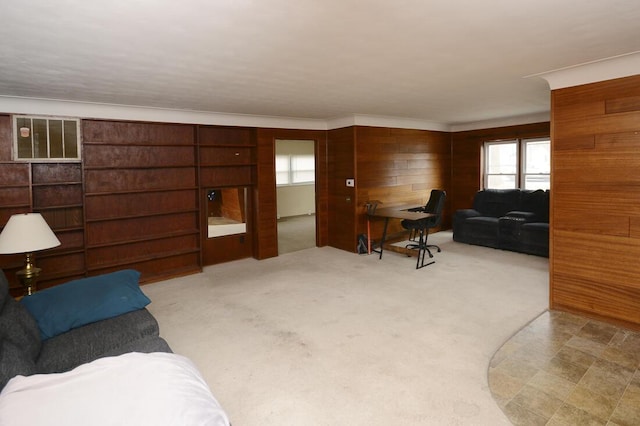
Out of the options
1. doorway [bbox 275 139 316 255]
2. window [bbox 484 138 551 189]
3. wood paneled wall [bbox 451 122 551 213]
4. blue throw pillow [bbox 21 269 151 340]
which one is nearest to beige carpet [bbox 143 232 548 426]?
blue throw pillow [bbox 21 269 151 340]

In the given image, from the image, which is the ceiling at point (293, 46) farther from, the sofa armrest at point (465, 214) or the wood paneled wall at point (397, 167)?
the sofa armrest at point (465, 214)

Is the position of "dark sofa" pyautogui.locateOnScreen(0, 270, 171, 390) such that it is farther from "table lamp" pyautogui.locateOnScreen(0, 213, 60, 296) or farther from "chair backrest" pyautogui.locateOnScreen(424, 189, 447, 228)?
"chair backrest" pyautogui.locateOnScreen(424, 189, 447, 228)

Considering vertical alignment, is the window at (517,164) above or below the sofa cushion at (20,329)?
above

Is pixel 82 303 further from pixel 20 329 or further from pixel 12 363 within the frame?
pixel 12 363

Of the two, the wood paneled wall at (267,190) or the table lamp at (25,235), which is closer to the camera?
the table lamp at (25,235)

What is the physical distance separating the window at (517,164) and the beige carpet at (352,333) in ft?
6.54

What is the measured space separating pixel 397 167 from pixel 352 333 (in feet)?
13.5

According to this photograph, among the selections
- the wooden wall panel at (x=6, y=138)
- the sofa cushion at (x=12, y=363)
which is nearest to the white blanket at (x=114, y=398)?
the sofa cushion at (x=12, y=363)

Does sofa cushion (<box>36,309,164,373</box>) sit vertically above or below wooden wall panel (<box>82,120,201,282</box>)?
below

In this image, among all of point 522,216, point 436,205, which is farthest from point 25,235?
point 522,216

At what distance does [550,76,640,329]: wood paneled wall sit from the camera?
3.01 m

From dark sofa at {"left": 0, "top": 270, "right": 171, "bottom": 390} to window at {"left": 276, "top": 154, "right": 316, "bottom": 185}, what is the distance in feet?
25.0

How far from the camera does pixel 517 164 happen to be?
272 inches

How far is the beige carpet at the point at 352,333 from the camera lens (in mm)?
2205
